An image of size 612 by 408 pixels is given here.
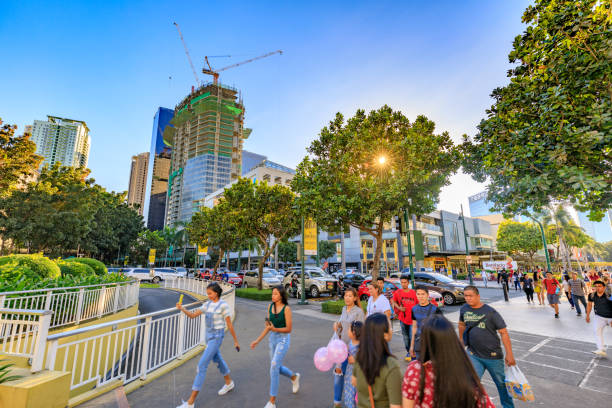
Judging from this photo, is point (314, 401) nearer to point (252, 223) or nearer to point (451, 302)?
point (451, 302)

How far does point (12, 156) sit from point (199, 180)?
313 ft

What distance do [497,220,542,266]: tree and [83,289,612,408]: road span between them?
51092 millimetres

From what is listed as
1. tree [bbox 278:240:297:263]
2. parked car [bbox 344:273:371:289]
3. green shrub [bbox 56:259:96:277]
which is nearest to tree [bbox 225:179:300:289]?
parked car [bbox 344:273:371:289]

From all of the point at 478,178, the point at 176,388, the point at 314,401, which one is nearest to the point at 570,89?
the point at 478,178

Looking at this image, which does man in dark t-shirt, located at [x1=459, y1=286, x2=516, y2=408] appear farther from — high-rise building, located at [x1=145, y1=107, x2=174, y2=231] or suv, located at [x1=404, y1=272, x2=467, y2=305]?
high-rise building, located at [x1=145, y1=107, x2=174, y2=231]

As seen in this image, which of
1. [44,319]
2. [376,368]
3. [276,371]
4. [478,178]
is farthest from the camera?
[478,178]

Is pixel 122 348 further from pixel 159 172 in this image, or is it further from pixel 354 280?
pixel 159 172

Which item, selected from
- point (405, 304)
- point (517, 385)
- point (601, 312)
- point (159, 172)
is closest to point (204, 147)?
point (159, 172)

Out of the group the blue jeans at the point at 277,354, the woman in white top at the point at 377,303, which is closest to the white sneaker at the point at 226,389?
the blue jeans at the point at 277,354

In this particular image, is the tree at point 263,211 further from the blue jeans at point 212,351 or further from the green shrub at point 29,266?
the blue jeans at point 212,351

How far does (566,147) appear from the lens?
254 inches

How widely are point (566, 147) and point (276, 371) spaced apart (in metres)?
7.78

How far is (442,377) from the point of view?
1862mm

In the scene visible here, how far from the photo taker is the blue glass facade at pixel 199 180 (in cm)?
11031
